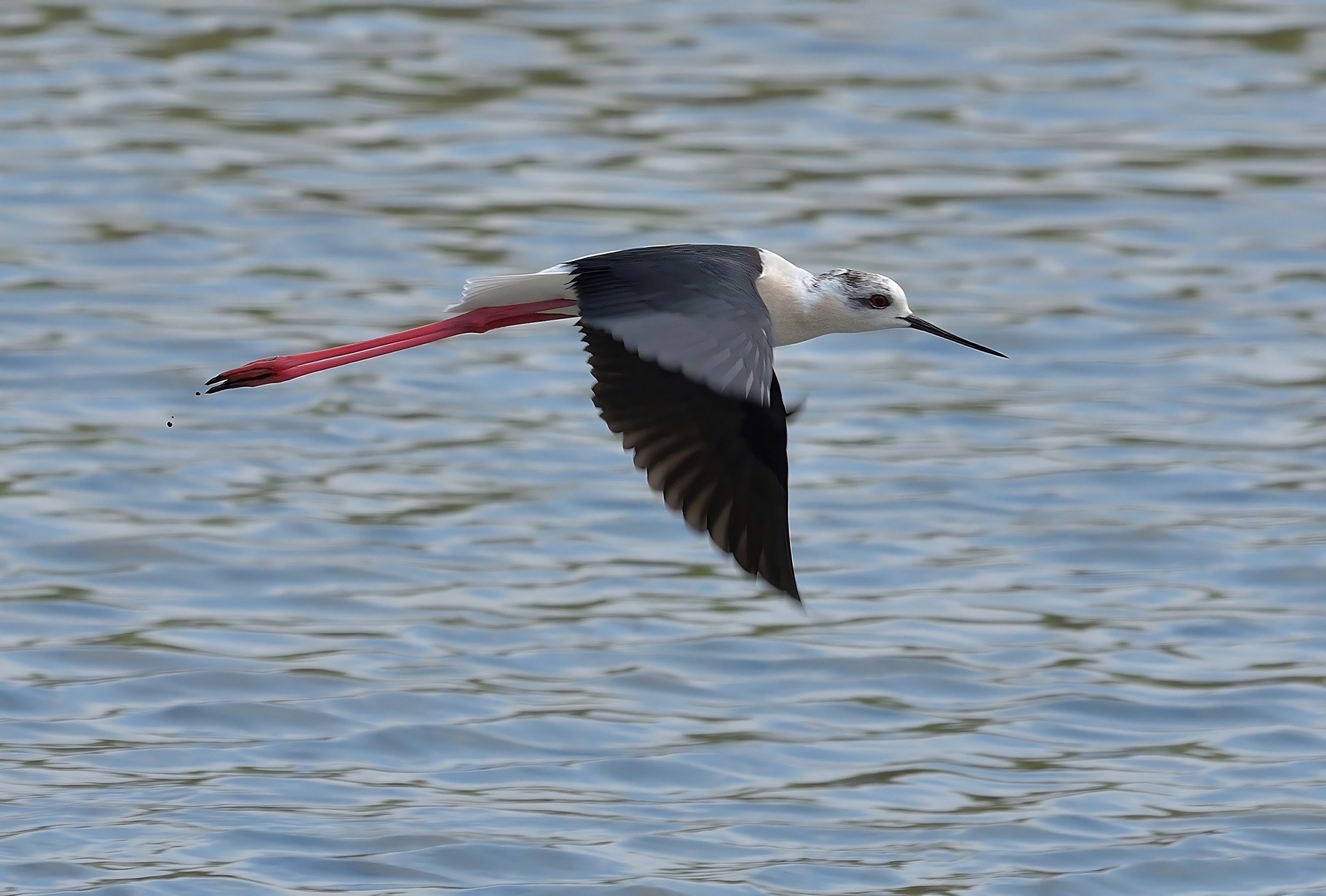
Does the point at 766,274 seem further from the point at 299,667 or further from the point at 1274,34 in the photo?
the point at 1274,34

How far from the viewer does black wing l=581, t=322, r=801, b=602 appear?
717cm

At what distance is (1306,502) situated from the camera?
37.4 ft

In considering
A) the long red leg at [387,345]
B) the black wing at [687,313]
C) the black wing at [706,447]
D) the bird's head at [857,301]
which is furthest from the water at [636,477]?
the black wing at [687,313]

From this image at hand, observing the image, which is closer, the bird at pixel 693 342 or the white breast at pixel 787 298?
the bird at pixel 693 342

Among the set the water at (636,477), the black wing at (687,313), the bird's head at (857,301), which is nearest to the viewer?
the black wing at (687,313)

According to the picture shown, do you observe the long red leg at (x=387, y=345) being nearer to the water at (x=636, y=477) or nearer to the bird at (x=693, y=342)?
the bird at (x=693, y=342)

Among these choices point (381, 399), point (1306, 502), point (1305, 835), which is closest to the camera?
point (1305, 835)

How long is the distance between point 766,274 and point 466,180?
7.86 m

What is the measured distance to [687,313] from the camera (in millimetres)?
6438

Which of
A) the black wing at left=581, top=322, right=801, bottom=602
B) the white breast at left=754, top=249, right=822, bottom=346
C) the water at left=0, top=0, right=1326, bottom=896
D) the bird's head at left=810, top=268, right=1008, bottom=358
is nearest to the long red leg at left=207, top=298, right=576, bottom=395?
the black wing at left=581, top=322, right=801, bottom=602

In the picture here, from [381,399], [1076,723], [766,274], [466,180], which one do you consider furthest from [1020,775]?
[466,180]

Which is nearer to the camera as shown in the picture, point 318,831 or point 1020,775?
point 318,831

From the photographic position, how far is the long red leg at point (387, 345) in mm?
7594

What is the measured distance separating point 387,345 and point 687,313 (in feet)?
5.10
